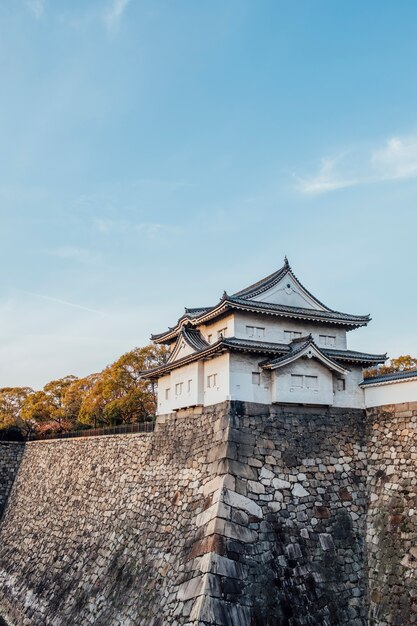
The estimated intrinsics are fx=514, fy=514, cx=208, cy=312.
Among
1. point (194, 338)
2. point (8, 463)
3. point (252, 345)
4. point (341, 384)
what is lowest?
point (8, 463)

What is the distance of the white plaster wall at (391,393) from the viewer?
1408 cm

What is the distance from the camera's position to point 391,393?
14.7 metres

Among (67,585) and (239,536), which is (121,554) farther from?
(239,536)

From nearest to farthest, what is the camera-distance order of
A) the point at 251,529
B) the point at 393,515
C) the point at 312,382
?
1. the point at 251,529
2. the point at 393,515
3. the point at 312,382

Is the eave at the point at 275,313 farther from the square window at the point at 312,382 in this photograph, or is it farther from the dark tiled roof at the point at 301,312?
the square window at the point at 312,382

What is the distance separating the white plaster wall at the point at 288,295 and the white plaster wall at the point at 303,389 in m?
2.39

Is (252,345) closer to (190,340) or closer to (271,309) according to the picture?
(271,309)

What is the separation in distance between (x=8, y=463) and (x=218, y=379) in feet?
59.8

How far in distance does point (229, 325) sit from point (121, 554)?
7438 millimetres

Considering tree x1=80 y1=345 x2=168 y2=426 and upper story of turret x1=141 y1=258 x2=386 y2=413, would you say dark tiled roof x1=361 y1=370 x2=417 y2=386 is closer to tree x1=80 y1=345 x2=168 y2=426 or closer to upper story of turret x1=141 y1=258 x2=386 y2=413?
upper story of turret x1=141 y1=258 x2=386 y2=413

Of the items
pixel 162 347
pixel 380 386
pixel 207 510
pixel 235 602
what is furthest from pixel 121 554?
pixel 162 347


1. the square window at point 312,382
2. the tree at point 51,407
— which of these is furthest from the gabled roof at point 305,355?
the tree at point 51,407

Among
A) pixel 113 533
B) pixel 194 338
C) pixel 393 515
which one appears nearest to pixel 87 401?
pixel 113 533

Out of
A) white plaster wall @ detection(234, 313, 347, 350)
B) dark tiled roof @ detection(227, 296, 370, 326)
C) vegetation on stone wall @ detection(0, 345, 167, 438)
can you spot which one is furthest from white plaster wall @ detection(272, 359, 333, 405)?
vegetation on stone wall @ detection(0, 345, 167, 438)
